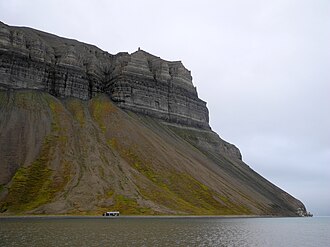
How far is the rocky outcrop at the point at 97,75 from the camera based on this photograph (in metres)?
144

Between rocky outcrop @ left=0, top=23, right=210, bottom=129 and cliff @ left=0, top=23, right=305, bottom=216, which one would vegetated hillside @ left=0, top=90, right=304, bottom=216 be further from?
rocky outcrop @ left=0, top=23, right=210, bottom=129

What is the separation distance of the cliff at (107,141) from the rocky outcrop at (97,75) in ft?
1.42

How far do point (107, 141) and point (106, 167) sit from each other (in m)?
16.6

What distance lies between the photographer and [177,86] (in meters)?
177

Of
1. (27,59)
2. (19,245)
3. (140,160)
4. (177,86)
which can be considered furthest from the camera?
(177,86)

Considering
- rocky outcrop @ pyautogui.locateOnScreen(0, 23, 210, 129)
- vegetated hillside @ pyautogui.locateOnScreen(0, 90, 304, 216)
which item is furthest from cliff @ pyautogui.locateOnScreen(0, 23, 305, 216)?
rocky outcrop @ pyautogui.locateOnScreen(0, 23, 210, 129)

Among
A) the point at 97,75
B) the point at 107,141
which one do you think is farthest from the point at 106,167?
the point at 97,75

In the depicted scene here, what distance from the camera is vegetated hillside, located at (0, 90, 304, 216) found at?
9581 centimetres

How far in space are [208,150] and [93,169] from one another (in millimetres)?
67576

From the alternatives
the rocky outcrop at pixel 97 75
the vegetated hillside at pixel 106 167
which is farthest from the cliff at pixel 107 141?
the rocky outcrop at pixel 97 75

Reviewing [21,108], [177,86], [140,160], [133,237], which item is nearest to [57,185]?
[140,160]

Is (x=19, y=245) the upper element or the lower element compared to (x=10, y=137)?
lower

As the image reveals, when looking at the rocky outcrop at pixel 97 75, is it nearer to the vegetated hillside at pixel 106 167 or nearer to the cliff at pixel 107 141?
the cliff at pixel 107 141

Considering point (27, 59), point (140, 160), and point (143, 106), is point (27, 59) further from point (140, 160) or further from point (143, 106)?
point (140, 160)
